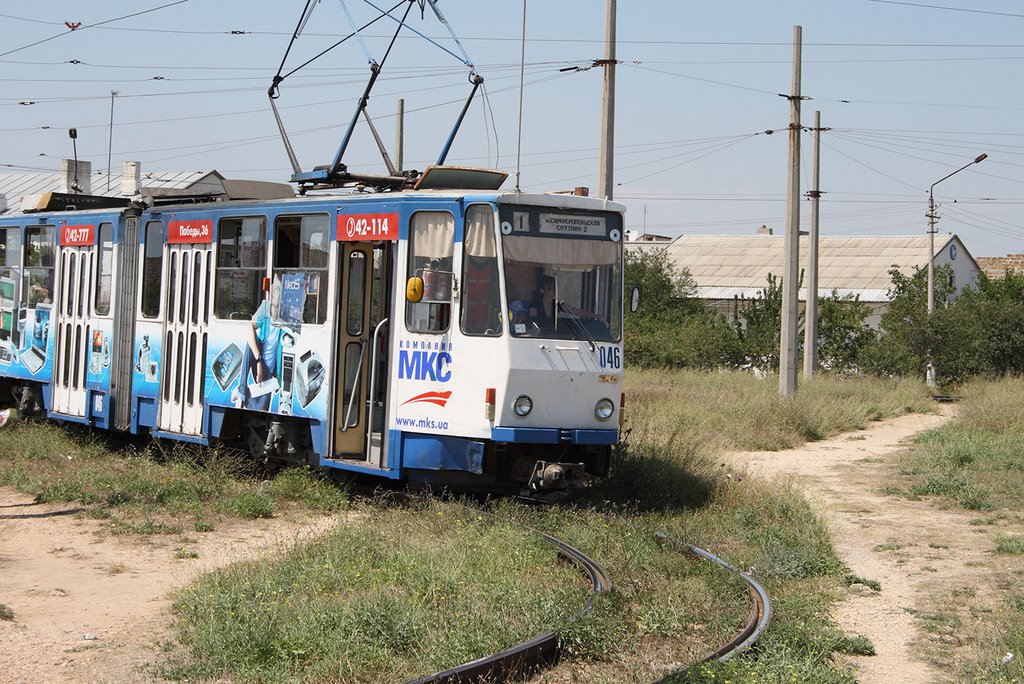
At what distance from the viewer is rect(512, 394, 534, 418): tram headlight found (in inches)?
435

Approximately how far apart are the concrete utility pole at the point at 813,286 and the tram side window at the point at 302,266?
16.6 metres

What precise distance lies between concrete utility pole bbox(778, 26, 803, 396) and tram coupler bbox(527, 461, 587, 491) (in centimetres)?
1312

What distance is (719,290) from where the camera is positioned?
59094 millimetres

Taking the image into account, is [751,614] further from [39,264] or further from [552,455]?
[39,264]

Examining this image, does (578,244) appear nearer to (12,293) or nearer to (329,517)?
(329,517)

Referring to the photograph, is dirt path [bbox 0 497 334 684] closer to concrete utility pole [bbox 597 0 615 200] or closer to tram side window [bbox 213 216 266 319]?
tram side window [bbox 213 216 266 319]

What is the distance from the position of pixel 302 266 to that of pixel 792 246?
13579mm

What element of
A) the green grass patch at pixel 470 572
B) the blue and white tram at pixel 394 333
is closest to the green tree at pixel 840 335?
the green grass patch at pixel 470 572

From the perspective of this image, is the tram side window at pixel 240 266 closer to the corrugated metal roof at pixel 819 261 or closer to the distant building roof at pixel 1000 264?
the corrugated metal roof at pixel 819 261

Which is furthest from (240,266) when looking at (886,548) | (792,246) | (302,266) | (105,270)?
(792,246)

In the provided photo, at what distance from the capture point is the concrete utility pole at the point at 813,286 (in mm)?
27328

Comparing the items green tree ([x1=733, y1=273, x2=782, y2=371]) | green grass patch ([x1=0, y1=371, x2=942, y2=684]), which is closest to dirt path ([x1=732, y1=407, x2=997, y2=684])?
green grass patch ([x1=0, y1=371, x2=942, y2=684])

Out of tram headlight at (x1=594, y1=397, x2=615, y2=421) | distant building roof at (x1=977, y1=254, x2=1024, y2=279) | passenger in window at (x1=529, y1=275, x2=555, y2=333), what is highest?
distant building roof at (x1=977, y1=254, x2=1024, y2=279)

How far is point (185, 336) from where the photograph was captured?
14305mm
